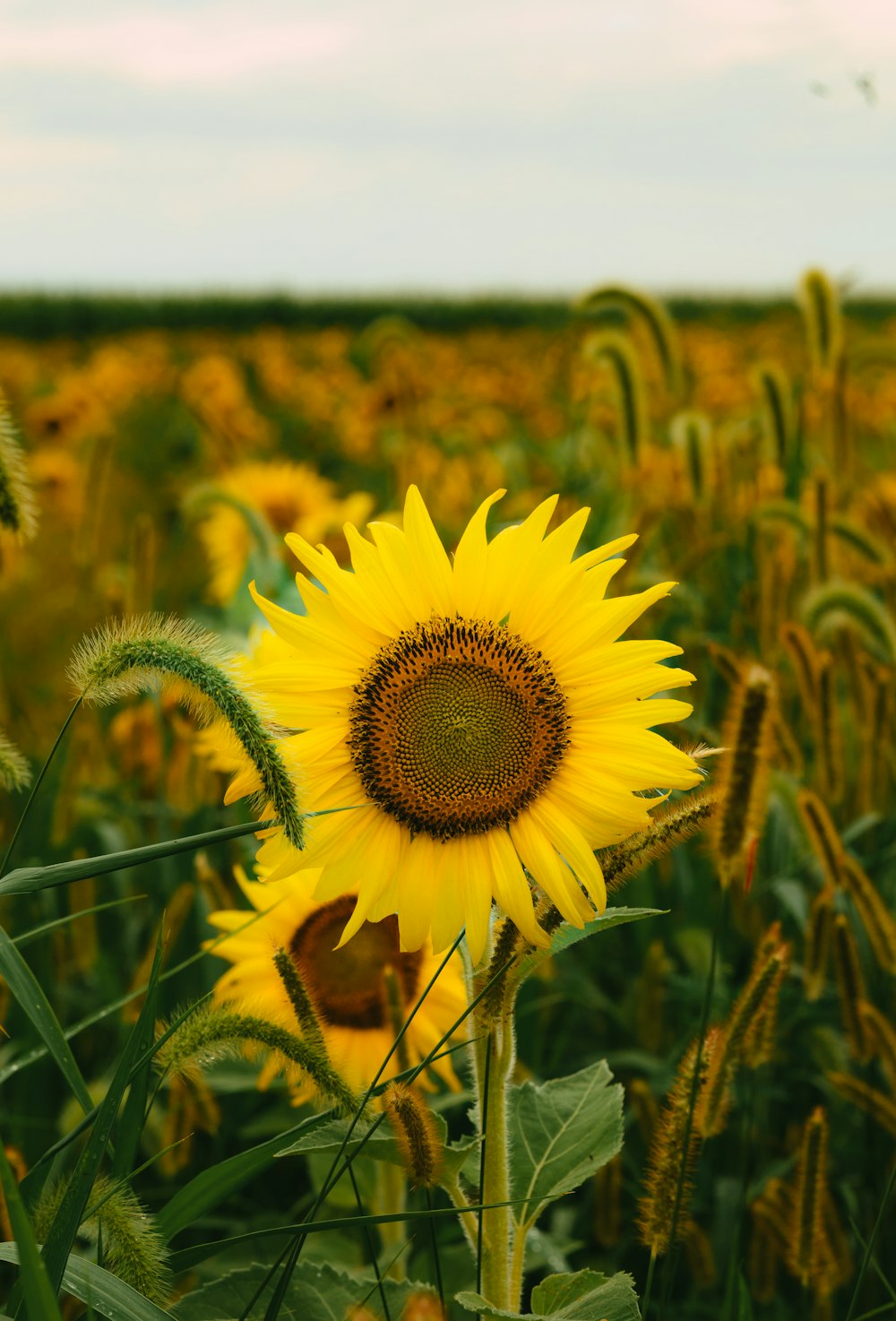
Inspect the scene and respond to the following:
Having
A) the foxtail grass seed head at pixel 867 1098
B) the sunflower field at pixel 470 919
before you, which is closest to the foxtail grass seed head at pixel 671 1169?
the sunflower field at pixel 470 919

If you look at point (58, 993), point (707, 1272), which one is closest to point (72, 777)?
point (58, 993)

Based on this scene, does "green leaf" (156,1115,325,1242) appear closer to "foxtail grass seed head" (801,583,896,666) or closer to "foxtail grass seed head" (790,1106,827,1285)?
"foxtail grass seed head" (790,1106,827,1285)

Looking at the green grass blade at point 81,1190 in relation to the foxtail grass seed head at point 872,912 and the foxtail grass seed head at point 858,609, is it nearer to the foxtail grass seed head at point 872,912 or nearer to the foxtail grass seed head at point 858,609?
the foxtail grass seed head at point 872,912

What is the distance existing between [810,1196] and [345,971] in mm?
687

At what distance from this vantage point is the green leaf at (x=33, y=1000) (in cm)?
115

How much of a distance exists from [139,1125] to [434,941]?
0.33 meters

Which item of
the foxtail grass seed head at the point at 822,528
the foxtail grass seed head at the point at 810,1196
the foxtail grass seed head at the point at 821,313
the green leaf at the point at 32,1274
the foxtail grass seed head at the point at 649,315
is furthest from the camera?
the foxtail grass seed head at the point at 821,313

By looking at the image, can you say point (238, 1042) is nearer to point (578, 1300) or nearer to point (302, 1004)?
point (302, 1004)

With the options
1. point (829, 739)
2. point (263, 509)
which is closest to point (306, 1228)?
point (829, 739)

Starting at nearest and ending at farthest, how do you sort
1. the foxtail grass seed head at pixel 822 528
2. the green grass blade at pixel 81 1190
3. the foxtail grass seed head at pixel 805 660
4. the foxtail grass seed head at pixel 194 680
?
the green grass blade at pixel 81 1190 < the foxtail grass seed head at pixel 194 680 < the foxtail grass seed head at pixel 805 660 < the foxtail grass seed head at pixel 822 528

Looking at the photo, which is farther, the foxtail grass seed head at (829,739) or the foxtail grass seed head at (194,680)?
the foxtail grass seed head at (829,739)

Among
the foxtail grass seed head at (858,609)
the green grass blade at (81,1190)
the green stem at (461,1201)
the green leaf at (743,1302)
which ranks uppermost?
the foxtail grass seed head at (858,609)

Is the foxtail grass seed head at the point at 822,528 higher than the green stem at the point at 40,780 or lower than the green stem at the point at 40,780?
higher

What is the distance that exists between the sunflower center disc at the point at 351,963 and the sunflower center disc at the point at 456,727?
20.6 inches
